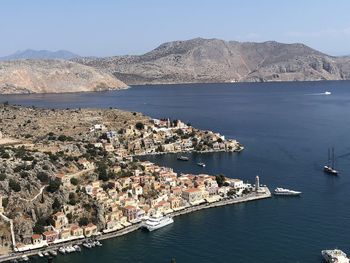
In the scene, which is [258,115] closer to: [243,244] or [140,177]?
[140,177]

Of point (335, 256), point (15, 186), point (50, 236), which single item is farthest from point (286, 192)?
point (15, 186)

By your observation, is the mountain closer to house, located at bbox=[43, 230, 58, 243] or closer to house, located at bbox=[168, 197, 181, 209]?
house, located at bbox=[168, 197, 181, 209]

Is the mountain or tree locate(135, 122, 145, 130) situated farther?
the mountain

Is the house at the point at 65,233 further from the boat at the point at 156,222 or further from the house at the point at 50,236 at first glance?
the boat at the point at 156,222

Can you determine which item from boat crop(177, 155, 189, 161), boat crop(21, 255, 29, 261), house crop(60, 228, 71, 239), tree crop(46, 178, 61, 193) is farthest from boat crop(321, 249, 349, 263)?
boat crop(177, 155, 189, 161)

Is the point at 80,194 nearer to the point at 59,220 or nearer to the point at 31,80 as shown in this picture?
the point at 59,220

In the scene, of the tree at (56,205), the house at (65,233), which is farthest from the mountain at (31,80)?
the house at (65,233)
